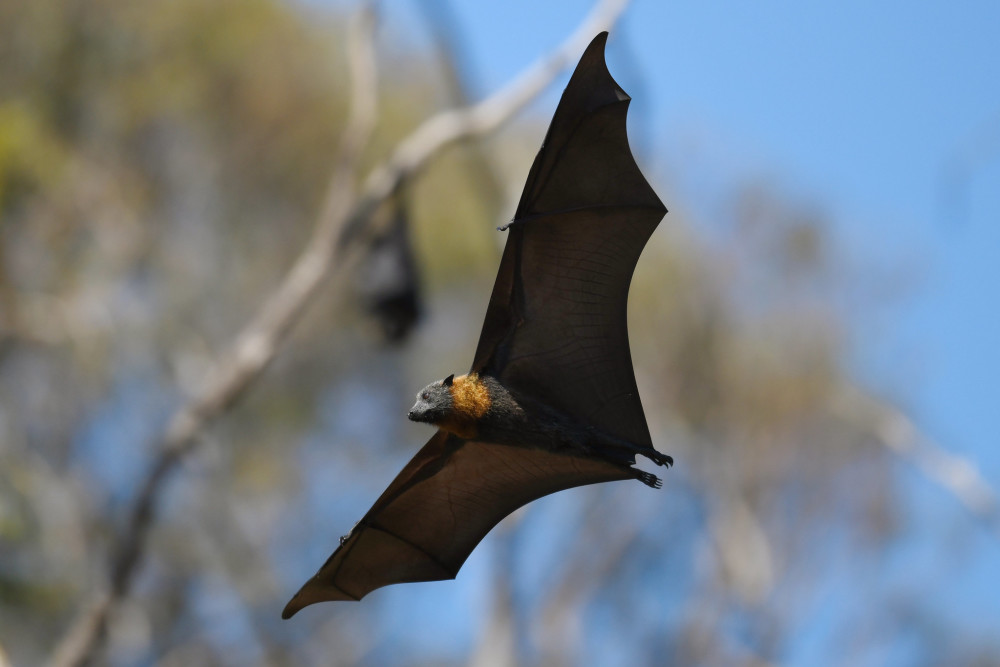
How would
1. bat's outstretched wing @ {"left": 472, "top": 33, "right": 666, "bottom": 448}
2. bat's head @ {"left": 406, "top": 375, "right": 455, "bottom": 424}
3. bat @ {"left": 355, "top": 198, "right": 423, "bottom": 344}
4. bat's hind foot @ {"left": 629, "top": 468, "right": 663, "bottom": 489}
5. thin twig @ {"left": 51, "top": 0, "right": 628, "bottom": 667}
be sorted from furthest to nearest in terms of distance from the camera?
bat @ {"left": 355, "top": 198, "right": 423, "bottom": 344}
thin twig @ {"left": 51, "top": 0, "right": 628, "bottom": 667}
bat's outstretched wing @ {"left": 472, "top": 33, "right": 666, "bottom": 448}
bat's head @ {"left": 406, "top": 375, "right": 455, "bottom": 424}
bat's hind foot @ {"left": 629, "top": 468, "right": 663, "bottom": 489}

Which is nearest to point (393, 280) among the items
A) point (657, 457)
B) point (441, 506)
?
point (441, 506)

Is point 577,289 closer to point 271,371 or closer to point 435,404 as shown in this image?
point 435,404

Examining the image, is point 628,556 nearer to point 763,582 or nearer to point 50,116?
point 763,582

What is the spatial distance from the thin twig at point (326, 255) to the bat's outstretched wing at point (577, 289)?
3.88 meters

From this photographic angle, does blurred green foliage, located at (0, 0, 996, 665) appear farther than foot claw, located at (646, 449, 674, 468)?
Yes

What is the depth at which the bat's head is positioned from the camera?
9.55 feet

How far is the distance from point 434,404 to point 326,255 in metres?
4.58

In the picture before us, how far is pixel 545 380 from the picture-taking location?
3.17 metres

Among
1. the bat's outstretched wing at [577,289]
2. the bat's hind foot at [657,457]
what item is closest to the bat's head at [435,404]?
the bat's outstretched wing at [577,289]

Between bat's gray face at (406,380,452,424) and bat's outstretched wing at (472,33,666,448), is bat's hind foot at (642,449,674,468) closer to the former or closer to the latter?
bat's outstretched wing at (472,33,666,448)

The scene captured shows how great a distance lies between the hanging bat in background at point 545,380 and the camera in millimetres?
2988

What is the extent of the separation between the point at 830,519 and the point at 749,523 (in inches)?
124

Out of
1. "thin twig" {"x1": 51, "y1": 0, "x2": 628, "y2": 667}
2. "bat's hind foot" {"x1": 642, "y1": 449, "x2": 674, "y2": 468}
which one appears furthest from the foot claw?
"thin twig" {"x1": 51, "y1": 0, "x2": 628, "y2": 667}

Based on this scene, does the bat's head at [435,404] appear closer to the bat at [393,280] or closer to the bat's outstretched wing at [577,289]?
the bat's outstretched wing at [577,289]
